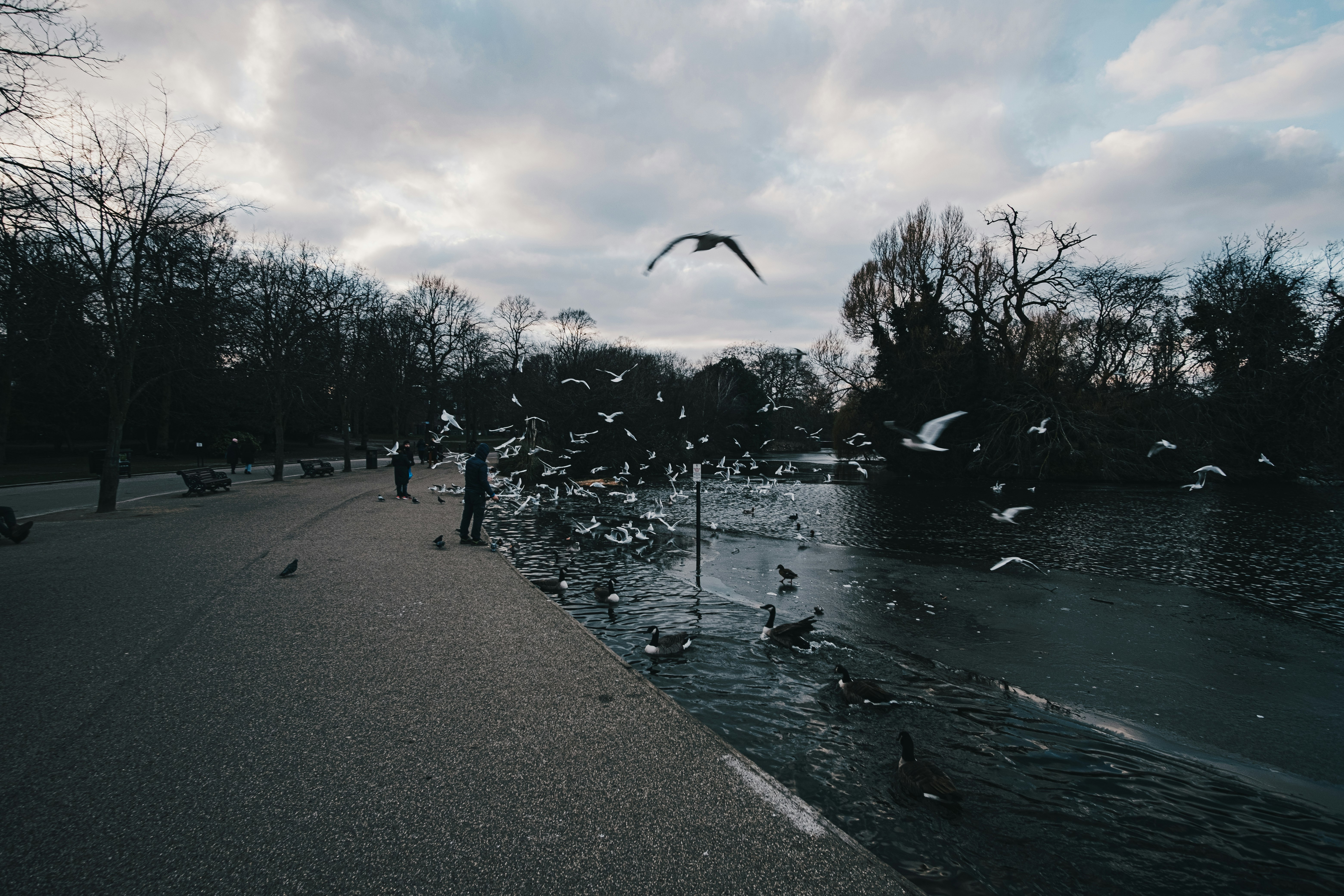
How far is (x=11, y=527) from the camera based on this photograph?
417 inches

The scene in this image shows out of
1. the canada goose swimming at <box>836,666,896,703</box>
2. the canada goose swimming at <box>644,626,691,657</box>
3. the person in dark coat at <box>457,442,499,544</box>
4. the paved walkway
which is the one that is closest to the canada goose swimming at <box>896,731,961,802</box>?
the paved walkway

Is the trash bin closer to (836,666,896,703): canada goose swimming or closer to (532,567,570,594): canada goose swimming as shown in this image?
(532,567,570,594): canada goose swimming

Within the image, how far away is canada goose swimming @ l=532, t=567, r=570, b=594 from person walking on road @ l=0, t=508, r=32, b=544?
935 centimetres

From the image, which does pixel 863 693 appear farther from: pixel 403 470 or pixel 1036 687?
pixel 403 470

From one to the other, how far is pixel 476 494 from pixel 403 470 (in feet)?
27.4

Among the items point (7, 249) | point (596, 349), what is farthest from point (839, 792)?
point (596, 349)

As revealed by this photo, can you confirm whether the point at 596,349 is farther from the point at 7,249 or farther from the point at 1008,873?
the point at 1008,873

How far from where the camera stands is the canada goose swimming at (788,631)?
7004 mm

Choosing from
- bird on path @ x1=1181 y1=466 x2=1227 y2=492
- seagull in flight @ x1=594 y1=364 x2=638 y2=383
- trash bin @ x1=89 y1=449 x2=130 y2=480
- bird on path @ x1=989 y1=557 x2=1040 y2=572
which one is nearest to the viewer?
bird on path @ x1=989 y1=557 x2=1040 y2=572

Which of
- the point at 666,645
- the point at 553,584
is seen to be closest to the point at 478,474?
the point at 553,584

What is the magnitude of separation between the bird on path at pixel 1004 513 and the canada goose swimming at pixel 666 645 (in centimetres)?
1072

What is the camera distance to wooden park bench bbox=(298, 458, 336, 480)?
2628 centimetres

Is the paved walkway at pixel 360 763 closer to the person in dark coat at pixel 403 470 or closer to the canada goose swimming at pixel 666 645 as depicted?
the canada goose swimming at pixel 666 645

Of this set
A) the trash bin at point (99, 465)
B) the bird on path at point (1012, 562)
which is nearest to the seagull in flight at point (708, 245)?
the bird on path at point (1012, 562)
